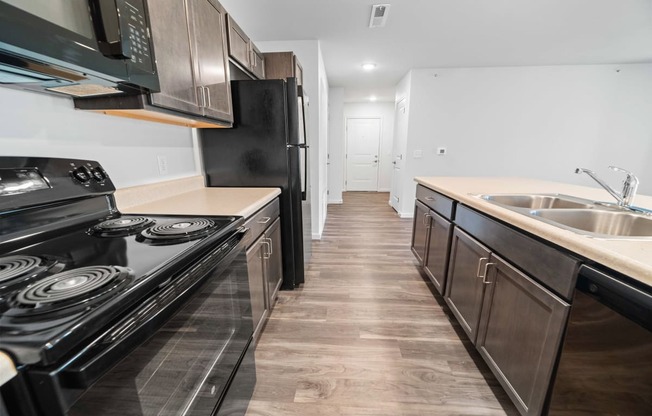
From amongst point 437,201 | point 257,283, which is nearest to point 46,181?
point 257,283

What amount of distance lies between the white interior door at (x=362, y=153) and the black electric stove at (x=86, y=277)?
6.57m

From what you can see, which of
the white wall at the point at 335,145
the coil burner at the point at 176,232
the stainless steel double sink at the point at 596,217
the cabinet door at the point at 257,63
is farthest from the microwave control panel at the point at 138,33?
the white wall at the point at 335,145

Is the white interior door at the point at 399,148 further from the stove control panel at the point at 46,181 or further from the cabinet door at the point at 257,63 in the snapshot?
the stove control panel at the point at 46,181

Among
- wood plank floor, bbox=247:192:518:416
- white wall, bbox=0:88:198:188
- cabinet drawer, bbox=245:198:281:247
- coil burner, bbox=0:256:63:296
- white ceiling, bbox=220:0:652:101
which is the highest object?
white ceiling, bbox=220:0:652:101

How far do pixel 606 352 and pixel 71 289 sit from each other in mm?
1487

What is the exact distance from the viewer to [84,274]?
65cm

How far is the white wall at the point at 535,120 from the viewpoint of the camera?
4043 millimetres

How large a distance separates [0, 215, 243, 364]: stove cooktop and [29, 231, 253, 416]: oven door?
38 mm

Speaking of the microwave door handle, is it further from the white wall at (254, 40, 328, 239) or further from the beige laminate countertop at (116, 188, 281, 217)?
the white wall at (254, 40, 328, 239)

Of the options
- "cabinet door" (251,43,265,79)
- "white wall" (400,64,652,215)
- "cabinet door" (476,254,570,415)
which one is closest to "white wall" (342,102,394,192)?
"white wall" (400,64,652,215)

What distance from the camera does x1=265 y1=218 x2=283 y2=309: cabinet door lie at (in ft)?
5.86

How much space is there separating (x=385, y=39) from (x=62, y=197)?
10.8ft

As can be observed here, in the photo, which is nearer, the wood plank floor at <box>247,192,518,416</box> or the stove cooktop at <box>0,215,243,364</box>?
the stove cooktop at <box>0,215,243,364</box>

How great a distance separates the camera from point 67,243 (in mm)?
906
